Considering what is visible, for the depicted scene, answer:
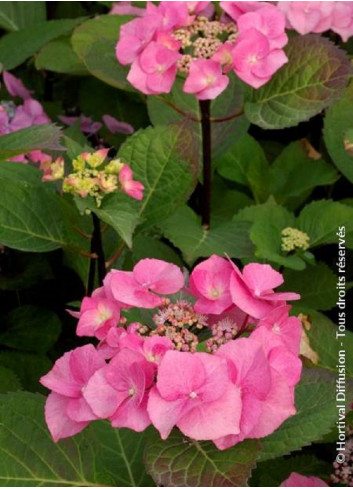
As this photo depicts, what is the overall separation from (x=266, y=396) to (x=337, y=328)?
0.37 metres

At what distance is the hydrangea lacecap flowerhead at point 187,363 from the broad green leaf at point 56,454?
0.10m

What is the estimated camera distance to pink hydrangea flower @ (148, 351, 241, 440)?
0.73m

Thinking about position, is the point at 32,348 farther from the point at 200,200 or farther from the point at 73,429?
the point at 73,429

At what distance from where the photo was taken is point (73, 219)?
3.62 feet

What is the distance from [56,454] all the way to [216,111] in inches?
25.3

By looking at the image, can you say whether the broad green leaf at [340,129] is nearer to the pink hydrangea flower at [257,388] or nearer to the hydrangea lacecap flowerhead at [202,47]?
the hydrangea lacecap flowerhead at [202,47]

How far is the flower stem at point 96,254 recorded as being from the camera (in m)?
1.03

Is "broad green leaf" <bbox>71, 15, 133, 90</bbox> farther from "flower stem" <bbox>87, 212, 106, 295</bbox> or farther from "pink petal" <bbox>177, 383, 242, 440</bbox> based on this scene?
"pink petal" <bbox>177, 383, 242, 440</bbox>

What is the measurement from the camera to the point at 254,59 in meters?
1.11

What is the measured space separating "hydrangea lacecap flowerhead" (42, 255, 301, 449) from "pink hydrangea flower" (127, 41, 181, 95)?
0.35 metres

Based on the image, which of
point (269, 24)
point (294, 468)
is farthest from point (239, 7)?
point (294, 468)

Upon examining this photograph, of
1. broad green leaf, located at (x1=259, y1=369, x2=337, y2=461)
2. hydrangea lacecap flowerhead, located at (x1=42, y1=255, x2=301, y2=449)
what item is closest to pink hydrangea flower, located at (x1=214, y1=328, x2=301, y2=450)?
hydrangea lacecap flowerhead, located at (x1=42, y1=255, x2=301, y2=449)

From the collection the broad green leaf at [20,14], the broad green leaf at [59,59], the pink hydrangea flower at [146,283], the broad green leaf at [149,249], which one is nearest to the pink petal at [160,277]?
the pink hydrangea flower at [146,283]

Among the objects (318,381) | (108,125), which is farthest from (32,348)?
(318,381)
